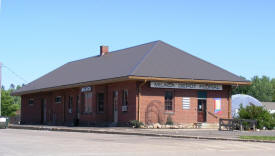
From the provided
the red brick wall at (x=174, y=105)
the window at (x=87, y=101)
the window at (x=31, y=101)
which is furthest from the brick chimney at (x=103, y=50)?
the red brick wall at (x=174, y=105)

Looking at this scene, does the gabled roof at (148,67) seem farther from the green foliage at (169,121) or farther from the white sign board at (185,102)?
the green foliage at (169,121)

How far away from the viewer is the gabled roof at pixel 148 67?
1261 inches

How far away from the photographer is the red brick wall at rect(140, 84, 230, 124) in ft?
105

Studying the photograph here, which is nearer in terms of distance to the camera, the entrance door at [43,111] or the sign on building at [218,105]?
the sign on building at [218,105]

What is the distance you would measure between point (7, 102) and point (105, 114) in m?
73.1

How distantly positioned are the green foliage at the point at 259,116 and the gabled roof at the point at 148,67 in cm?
287

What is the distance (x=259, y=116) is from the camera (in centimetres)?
3139

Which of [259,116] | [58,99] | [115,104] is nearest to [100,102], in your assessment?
[115,104]

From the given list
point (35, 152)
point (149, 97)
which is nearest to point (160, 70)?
point (149, 97)

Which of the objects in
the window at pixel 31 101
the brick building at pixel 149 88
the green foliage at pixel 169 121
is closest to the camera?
the brick building at pixel 149 88

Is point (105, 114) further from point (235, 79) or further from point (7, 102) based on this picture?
point (7, 102)

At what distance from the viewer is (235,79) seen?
34.5 m

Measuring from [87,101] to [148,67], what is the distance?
304 inches

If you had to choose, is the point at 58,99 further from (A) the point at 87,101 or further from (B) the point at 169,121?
(B) the point at 169,121
